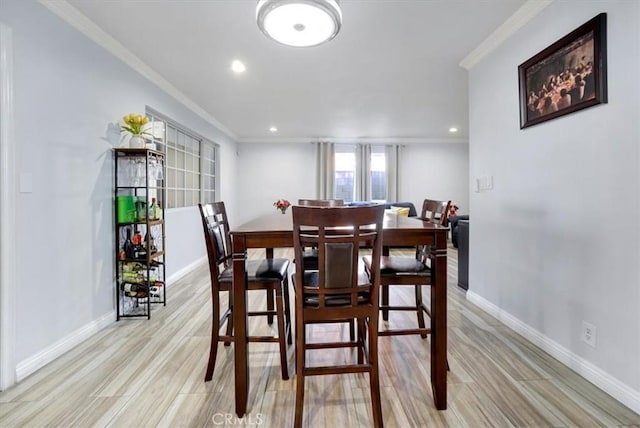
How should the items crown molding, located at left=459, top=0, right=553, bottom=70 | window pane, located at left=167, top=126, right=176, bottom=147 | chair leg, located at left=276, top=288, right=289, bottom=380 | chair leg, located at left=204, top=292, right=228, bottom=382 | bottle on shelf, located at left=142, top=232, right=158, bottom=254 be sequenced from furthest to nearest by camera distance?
window pane, located at left=167, top=126, right=176, bottom=147, bottle on shelf, located at left=142, top=232, right=158, bottom=254, crown molding, located at left=459, top=0, right=553, bottom=70, chair leg, located at left=204, top=292, right=228, bottom=382, chair leg, located at left=276, top=288, right=289, bottom=380

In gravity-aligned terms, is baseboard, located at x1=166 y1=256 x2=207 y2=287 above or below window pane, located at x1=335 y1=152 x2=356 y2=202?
below

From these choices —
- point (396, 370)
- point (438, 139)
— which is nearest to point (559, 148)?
point (396, 370)

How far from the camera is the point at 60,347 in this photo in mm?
2074

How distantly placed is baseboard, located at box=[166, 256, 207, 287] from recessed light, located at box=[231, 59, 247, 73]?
2.48 meters

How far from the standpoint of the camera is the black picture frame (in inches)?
65.5

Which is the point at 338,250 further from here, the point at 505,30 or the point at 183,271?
the point at 183,271

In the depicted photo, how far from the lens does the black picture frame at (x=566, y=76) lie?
1663 mm

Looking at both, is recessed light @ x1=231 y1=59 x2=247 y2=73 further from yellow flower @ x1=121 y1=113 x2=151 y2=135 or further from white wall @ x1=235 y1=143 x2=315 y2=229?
white wall @ x1=235 y1=143 x2=315 y2=229

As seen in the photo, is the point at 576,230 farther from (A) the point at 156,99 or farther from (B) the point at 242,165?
(B) the point at 242,165

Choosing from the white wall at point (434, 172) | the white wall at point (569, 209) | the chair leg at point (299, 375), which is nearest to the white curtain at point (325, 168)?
the white wall at point (434, 172)

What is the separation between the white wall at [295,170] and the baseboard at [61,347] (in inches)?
187

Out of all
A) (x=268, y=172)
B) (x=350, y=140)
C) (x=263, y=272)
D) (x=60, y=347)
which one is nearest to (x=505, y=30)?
(x=263, y=272)

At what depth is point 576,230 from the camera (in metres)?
1.84
